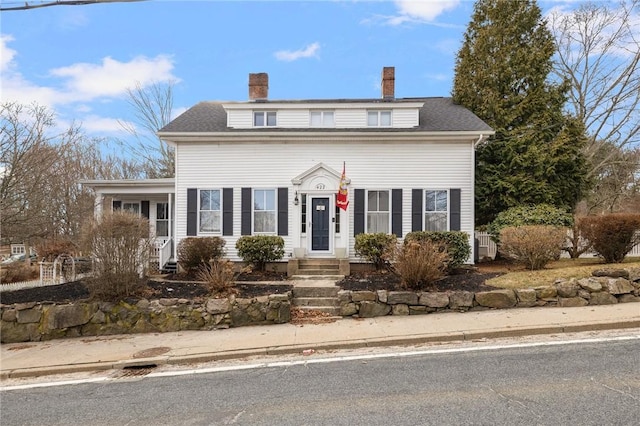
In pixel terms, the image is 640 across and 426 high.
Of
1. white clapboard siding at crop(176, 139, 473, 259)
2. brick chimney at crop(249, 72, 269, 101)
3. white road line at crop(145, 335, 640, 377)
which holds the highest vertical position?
brick chimney at crop(249, 72, 269, 101)

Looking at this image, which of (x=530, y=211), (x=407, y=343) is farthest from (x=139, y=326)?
(x=530, y=211)

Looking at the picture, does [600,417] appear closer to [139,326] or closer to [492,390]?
[492,390]

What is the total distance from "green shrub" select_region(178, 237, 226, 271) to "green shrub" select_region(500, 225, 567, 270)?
8.44 meters

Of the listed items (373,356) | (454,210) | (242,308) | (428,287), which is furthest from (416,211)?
(373,356)

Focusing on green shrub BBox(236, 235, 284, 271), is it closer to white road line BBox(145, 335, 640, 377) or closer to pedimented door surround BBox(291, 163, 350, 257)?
pedimented door surround BBox(291, 163, 350, 257)

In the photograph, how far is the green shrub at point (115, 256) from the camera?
8.18m

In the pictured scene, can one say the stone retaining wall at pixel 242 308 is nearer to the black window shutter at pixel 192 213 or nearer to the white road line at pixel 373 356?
the white road line at pixel 373 356

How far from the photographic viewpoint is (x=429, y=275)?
8.50 meters

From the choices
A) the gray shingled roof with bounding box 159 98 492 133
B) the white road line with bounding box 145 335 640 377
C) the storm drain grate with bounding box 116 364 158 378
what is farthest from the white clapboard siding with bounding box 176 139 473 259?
the storm drain grate with bounding box 116 364 158 378

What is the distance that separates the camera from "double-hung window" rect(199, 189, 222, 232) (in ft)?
45.3

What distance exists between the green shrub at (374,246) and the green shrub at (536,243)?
11.1 feet

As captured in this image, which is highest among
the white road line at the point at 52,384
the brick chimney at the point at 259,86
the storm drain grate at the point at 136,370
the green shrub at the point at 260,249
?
the brick chimney at the point at 259,86

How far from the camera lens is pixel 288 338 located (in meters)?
6.84

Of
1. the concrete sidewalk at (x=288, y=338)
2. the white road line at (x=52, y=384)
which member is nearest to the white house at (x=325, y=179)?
the concrete sidewalk at (x=288, y=338)
